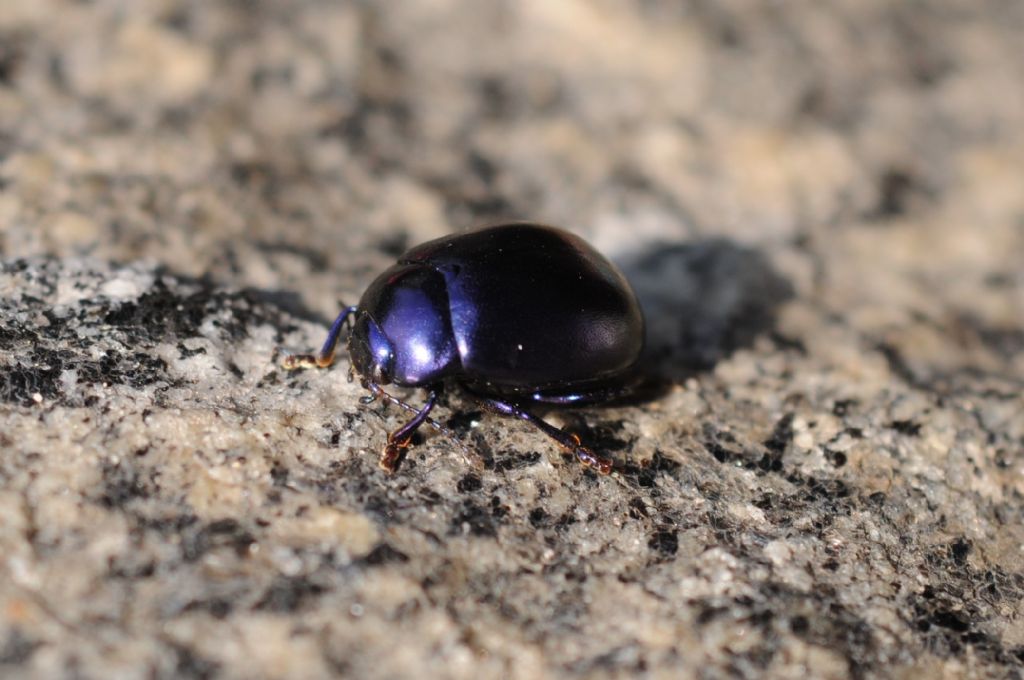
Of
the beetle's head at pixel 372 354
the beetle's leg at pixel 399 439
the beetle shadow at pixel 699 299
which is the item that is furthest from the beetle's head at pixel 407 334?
the beetle shadow at pixel 699 299

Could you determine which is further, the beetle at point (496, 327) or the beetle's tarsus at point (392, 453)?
the beetle at point (496, 327)

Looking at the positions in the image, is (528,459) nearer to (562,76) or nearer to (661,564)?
(661,564)

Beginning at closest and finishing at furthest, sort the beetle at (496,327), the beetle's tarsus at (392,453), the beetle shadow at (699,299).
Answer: the beetle's tarsus at (392,453) → the beetle at (496,327) → the beetle shadow at (699,299)

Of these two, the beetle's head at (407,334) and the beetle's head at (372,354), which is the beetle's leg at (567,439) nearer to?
the beetle's head at (407,334)

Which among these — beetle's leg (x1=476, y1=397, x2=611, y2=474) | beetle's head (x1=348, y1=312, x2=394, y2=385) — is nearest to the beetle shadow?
beetle's leg (x1=476, y1=397, x2=611, y2=474)

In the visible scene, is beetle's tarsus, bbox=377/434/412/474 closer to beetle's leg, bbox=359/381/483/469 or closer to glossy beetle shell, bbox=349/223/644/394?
beetle's leg, bbox=359/381/483/469

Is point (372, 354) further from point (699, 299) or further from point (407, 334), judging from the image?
point (699, 299)

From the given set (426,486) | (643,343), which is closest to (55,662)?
(426,486)
